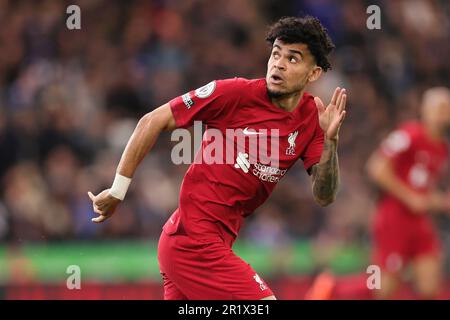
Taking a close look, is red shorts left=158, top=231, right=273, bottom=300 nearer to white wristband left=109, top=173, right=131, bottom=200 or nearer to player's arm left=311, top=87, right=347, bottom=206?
white wristband left=109, top=173, right=131, bottom=200

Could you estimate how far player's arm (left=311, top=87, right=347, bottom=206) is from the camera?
5.78 meters

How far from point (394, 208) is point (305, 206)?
222 cm

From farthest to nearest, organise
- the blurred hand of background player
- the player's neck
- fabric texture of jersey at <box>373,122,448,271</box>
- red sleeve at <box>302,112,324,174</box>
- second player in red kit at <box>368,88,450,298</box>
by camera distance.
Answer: fabric texture of jersey at <box>373,122,448,271</box>
second player in red kit at <box>368,88,450,298</box>
the blurred hand of background player
red sleeve at <box>302,112,324,174</box>
the player's neck

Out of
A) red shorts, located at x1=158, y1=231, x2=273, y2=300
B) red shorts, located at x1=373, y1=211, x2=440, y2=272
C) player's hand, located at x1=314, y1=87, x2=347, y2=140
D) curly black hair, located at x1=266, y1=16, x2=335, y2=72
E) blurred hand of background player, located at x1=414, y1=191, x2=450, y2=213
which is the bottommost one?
red shorts, located at x1=158, y1=231, x2=273, y2=300

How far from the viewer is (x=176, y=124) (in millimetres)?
5727

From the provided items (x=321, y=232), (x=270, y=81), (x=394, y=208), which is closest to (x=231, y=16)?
(x=321, y=232)

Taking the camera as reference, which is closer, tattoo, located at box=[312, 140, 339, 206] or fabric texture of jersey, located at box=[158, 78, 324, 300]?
fabric texture of jersey, located at box=[158, 78, 324, 300]

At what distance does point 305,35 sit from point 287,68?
8.7 inches

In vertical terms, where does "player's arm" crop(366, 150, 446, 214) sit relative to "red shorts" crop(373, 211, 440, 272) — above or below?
above

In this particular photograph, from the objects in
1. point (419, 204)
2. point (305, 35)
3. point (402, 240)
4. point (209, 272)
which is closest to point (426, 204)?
point (419, 204)

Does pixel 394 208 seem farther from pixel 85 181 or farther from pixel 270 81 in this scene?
pixel 270 81

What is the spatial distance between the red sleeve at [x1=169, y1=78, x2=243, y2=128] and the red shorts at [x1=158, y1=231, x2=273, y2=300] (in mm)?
692

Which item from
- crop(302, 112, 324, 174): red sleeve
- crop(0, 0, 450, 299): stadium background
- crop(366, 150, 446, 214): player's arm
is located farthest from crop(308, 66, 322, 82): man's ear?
crop(366, 150, 446, 214): player's arm

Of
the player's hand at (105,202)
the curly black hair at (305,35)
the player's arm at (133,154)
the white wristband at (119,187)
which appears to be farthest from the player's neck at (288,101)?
the player's hand at (105,202)
